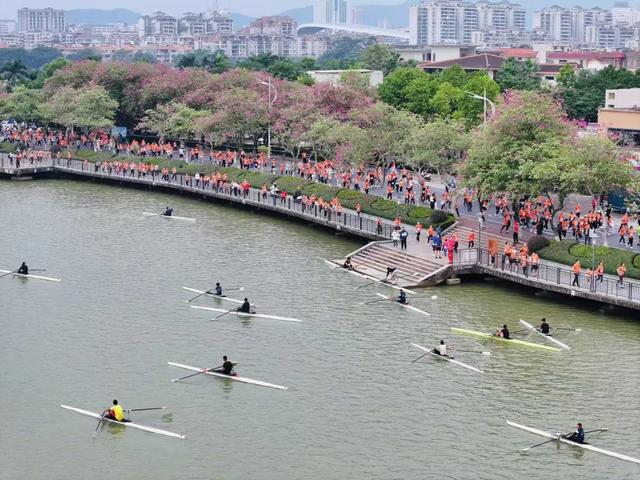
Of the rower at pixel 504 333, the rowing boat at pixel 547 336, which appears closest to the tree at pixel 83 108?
the rowing boat at pixel 547 336

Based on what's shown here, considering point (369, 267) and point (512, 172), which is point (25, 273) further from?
point (512, 172)

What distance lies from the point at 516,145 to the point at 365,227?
1077 cm

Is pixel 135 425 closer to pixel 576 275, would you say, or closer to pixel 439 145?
pixel 576 275

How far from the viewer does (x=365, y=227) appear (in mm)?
70438

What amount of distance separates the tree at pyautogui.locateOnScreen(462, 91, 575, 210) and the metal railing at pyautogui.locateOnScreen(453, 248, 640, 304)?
14.4ft

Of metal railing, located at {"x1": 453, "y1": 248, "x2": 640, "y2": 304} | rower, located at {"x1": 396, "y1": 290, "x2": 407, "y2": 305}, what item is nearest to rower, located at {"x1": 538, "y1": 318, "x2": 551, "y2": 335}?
metal railing, located at {"x1": 453, "y1": 248, "x2": 640, "y2": 304}

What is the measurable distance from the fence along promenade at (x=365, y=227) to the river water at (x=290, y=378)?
35.9 inches

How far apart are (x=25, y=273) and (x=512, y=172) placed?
84.2 ft

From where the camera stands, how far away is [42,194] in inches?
3548

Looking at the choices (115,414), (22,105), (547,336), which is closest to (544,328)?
(547,336)

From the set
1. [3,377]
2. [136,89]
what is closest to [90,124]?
[136,89]

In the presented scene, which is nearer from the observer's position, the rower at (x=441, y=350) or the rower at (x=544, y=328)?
the rower at (x=441, y=350)

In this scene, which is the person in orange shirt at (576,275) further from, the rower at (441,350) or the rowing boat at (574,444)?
the rowing boat at (574,444)

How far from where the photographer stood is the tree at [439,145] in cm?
7612
